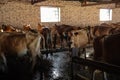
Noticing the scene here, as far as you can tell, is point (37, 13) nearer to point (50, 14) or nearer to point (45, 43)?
point (50, 14)

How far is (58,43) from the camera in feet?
44.3

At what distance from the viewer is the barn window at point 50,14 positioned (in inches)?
602

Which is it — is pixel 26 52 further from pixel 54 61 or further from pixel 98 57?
pixel 98 57

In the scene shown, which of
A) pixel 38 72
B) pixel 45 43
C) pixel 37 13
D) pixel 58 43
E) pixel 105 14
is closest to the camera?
pixel 38 72

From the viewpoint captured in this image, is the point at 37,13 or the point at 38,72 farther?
the point at 37,13

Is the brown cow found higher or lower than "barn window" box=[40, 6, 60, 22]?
lower

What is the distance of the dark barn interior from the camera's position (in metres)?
4.63

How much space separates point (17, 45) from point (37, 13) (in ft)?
27.4

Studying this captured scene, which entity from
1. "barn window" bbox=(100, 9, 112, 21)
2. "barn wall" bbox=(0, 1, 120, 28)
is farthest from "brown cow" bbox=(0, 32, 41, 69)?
"barn window" bbox=(100, 9, 112, 21)

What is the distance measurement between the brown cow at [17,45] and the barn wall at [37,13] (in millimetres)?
7272

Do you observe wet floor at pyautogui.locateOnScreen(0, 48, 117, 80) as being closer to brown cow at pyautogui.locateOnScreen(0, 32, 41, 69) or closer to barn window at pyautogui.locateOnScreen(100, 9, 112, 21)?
brown cow at pyautogui.locateOnScreen(0, 32, 41, 69)

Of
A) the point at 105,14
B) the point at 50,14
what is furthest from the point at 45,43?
the point at 105,14

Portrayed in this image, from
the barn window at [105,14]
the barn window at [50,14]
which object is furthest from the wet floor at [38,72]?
the barn window at [105,14]

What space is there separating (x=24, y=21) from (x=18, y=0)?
1.60 metres
